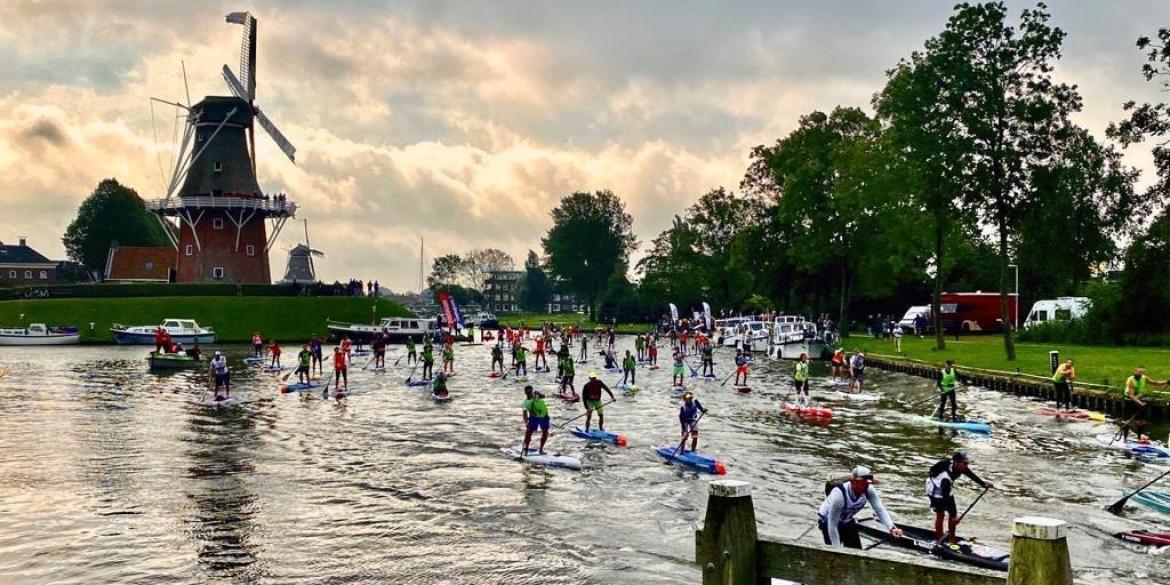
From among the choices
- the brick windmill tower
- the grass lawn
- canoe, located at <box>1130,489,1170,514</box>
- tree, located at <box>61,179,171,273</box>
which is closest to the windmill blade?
the brick windmill tower

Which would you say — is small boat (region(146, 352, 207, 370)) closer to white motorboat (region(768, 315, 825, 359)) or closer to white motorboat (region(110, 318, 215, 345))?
white motorboat (region(110, 318, 215, 345))

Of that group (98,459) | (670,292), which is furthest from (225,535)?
(670,292)

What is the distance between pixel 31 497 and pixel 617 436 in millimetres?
16723

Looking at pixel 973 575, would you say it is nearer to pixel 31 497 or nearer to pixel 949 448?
pixel 31 497

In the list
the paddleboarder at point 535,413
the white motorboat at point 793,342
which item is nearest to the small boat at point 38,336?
the white motorboat at point 793,342

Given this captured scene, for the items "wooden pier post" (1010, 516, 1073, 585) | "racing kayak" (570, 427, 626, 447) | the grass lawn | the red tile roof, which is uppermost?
the red tile roof

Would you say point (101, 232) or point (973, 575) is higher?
point (101, 232)

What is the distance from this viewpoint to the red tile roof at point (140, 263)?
4843 inches

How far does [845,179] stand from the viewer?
77.9m

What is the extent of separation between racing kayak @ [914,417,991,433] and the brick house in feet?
536

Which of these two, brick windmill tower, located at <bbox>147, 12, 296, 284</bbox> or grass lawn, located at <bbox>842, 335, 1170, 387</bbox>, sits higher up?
brick windmill tower, located at <bbox>147, 12, 296, 284</bbox>

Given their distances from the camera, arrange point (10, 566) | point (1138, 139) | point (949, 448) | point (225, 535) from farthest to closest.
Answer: point (1138, 139) < point (949, 448) < point (225, 535) < point (10, 566)

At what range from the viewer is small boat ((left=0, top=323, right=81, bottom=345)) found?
85938 mm

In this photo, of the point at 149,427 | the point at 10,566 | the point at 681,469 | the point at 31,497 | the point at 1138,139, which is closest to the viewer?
the point at 10,566
